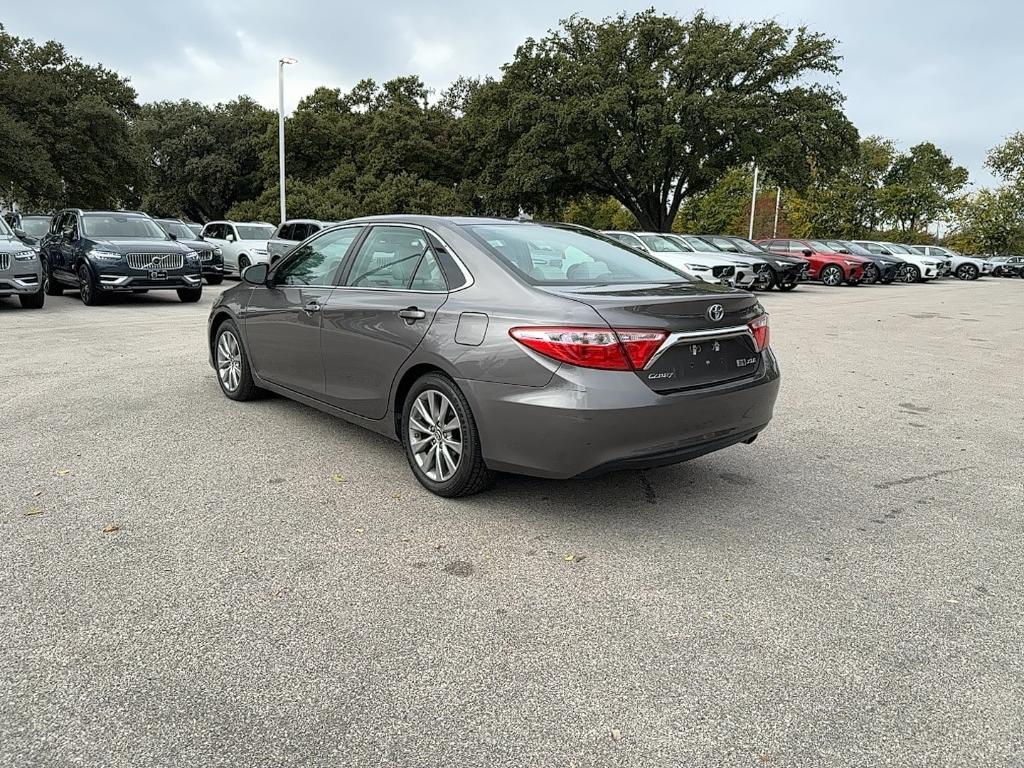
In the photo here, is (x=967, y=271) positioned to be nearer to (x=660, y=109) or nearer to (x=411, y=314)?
(x=660, y=109)

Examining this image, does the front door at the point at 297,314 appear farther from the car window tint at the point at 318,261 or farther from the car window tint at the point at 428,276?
the car window tint at the point at 428,276

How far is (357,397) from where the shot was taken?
476 centimetres

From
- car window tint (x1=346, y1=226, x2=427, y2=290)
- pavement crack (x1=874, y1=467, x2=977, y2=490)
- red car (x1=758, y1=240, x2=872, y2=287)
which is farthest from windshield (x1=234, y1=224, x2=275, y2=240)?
pavement crack (x1=874, y1=467, x2=977, y2=490)

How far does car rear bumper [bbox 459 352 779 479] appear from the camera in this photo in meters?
3.56

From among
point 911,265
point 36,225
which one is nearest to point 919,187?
point 911,265

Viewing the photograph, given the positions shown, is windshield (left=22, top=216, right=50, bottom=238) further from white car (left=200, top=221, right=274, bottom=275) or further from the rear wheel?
the rear wheel

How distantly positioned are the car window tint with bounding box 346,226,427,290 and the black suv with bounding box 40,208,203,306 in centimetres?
1073

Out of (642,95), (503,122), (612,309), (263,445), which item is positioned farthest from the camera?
(503,122)

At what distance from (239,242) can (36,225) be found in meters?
4.64

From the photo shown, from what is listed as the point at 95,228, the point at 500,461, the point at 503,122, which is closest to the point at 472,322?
the point at 500,461

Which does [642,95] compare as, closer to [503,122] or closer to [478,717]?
[503,122]

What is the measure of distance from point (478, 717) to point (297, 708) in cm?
57

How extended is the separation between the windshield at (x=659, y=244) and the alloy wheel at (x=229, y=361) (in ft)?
51.0

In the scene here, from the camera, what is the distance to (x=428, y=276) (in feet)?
14.5
